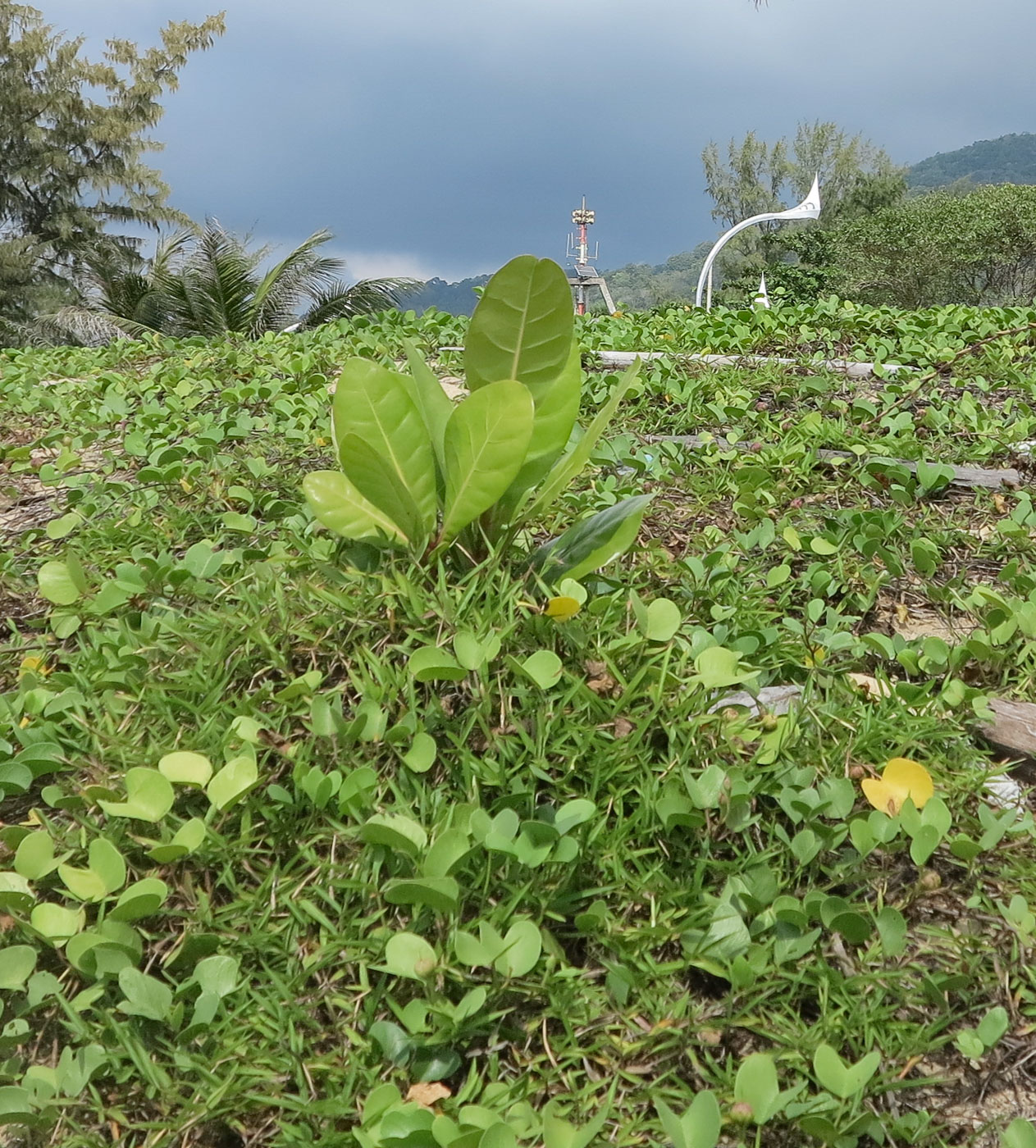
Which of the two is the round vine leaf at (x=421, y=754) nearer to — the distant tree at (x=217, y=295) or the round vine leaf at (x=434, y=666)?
the round vine leaf at (x=434, y=666)

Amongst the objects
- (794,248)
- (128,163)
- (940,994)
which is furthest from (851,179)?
(940,994)

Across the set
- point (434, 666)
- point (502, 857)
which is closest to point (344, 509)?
point (434, 666)

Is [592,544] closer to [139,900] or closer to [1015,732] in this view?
[1015,732]

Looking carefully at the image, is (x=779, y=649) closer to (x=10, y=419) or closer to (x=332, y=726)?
(x=332, y=726)

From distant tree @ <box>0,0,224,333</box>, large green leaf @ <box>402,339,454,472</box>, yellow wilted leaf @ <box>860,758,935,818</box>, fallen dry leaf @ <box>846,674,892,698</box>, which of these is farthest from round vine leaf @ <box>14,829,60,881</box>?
distant tree @ <box>0,0,224,333</box>

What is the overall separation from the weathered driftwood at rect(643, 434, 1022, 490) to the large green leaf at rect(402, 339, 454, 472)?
1.50 meters

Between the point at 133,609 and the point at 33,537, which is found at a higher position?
the point at 33,537

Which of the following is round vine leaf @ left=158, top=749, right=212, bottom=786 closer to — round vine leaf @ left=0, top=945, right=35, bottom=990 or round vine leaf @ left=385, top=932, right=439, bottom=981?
round vine leaf @ left=0, top=945, right=35, bottom=990

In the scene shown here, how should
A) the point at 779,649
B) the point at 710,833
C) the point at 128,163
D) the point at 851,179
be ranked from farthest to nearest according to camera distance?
1. the point at 851,179
2. the point at 128,163
3. the point at 779,649
4. the point at 710,833

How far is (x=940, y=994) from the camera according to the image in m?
1.30

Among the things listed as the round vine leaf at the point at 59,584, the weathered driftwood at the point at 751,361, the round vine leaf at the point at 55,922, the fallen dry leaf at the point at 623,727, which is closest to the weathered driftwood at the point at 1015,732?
the fallen dry leaf at the point at 623,727

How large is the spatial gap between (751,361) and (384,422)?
320 centimetres

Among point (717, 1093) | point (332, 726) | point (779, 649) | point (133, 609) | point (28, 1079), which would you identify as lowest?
point (717, 1093)

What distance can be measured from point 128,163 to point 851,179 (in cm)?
3959
